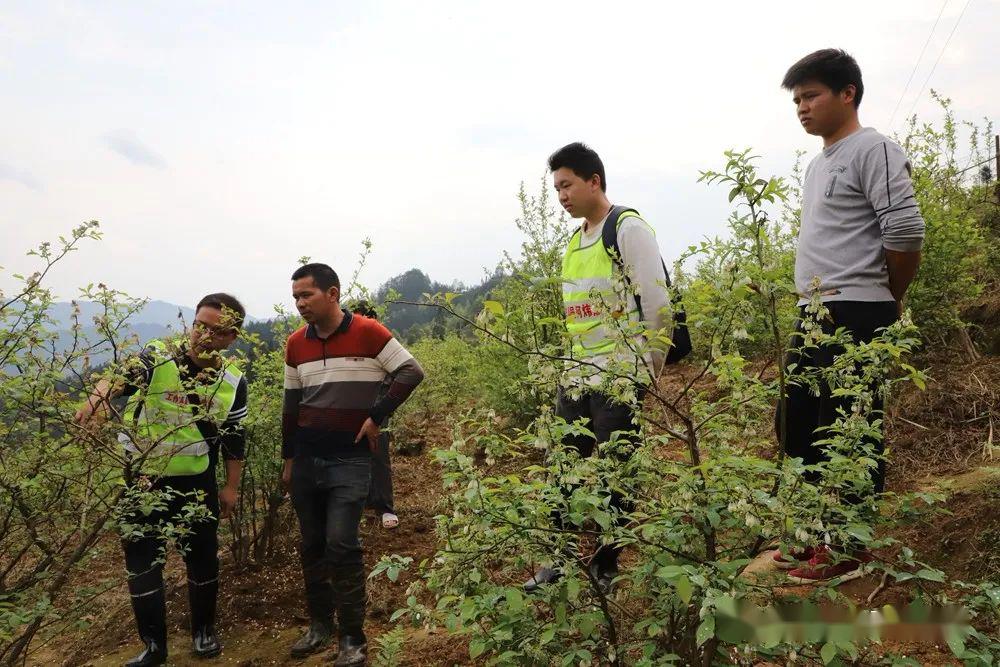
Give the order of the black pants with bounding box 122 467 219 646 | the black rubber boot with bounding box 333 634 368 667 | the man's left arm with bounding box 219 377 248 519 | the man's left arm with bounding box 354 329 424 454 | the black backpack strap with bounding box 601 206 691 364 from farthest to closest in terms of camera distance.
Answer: the man's left arm with bounding box 219 377 248 519
the man's left arm with bounding box 354 329 424 454
the black pants with bounding box 122 467 219 646
the black rubber boot with bounding box 333 634 368 667
the black backpack strap with bounding box 601 206 691 364

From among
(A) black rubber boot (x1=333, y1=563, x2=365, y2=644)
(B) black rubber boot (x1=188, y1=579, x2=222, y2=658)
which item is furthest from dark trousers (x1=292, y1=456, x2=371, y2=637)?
(B) black rubber boot (x1=188, y1=579, x2=222, y2=658)

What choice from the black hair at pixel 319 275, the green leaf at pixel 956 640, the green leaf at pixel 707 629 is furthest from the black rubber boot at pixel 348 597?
the green leaf at pixel 956 640

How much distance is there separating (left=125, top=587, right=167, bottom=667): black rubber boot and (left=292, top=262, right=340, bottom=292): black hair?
181 cm

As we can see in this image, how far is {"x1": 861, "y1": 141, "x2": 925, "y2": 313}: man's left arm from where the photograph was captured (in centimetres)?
230

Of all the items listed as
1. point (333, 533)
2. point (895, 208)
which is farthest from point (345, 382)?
point (895, 208)

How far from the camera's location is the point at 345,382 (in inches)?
129

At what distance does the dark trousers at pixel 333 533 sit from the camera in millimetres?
3057

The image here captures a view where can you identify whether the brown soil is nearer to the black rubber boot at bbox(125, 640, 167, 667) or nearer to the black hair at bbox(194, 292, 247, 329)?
the black rubber boot at bbox(125, 640, 167, 667)

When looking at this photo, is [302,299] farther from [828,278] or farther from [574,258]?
[828,278]

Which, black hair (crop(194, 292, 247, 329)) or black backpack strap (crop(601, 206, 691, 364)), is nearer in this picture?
black backpack strap (crop(601, 206, 691, 364))

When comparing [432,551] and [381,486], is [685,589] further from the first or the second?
[381,486]

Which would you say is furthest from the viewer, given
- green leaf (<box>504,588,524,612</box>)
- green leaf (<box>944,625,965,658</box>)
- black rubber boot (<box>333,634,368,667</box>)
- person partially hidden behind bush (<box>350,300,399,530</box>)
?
person partially hidden behind bush (<box>350,300,399,530</box>)

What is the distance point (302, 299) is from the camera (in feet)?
10.6

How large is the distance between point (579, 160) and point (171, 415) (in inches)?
94.4
